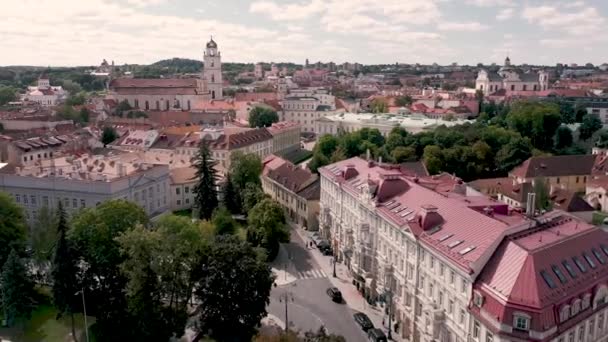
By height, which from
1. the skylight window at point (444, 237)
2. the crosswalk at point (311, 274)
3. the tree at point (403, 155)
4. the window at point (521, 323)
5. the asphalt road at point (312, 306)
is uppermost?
the skylight window at point (444, 237)

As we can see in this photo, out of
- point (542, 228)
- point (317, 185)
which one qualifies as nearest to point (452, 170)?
point (317, 185)

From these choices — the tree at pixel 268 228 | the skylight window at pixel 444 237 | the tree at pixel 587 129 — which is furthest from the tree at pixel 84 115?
the skylight window at pixel 444 237

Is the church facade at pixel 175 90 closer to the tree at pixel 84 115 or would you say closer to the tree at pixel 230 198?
the tree at pixel 84 115

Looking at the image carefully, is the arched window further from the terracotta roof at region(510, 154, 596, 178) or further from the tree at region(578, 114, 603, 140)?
the tree at region(578, 114, 603, 140)

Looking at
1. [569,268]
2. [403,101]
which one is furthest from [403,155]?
[403,101]

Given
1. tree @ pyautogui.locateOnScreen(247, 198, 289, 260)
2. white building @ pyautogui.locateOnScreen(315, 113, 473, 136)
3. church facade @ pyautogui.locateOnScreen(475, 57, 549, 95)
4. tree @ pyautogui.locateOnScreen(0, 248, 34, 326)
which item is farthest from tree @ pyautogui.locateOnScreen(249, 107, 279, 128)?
church facade @ pyautogui.locateOnScreen(475, 57, 549, 95)

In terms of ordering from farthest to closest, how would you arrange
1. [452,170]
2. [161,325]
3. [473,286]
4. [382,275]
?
[452,170] < [382,275] < [161,325] < [473,286]

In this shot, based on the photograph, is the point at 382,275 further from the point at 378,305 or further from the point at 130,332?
the point at 130,332
